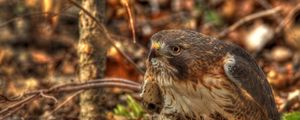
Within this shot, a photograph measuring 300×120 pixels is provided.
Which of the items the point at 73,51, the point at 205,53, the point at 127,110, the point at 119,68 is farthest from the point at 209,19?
the point at 205,53

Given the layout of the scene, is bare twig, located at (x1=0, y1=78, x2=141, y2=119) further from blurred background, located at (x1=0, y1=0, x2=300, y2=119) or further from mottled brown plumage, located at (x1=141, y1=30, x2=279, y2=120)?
mottled brown plumage, located at (x1=141, y1=30, x2=279, y2=120)

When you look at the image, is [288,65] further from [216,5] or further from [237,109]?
[237,109]

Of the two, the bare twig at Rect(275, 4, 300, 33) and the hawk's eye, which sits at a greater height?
the bare twig at Rect(275, 4, 300, 33)

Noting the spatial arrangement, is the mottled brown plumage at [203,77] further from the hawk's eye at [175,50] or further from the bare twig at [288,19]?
the bare twig at [288,19]

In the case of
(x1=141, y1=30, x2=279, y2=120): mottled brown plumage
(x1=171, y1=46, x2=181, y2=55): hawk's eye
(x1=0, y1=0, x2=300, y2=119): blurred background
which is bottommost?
(x1=141, y1=30, x2=279, y2=120): mottled brown plumage

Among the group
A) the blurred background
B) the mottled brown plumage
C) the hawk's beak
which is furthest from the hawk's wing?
Result: the blurred background

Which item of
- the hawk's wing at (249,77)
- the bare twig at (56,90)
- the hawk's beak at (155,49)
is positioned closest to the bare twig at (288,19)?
the bare twig at (56,90)

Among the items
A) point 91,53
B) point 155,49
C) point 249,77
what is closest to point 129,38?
point 91,53

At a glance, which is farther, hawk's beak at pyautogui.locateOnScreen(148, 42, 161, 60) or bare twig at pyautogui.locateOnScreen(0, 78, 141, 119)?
bare twig at pyautogui.locateOnScreen(0, 78, 141, 119)

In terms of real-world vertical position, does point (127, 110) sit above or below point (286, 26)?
below
